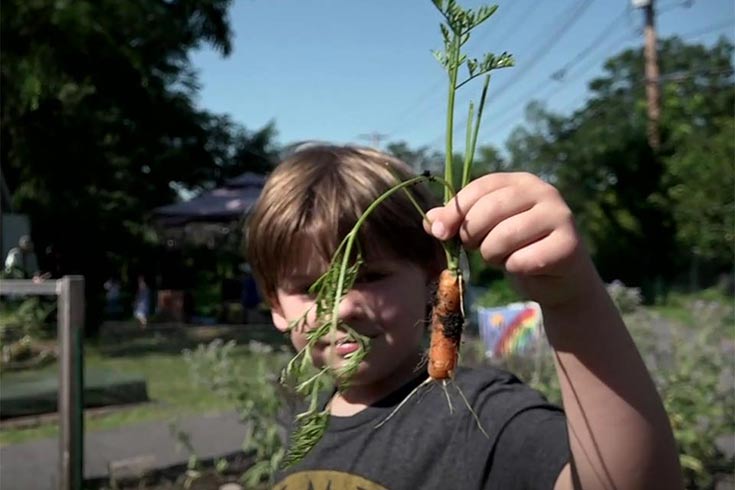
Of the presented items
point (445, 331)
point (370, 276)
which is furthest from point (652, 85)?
point (445, 331)

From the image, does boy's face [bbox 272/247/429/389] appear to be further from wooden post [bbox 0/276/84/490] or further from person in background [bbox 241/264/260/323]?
person in background [bbox 241/264/260/323]

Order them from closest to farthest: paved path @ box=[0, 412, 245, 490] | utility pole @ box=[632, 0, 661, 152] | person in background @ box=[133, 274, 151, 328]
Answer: paved path @ box=[0, 412, 245, 490] → person in background @ box=[133, 274, 151, 328] → utility pole @ box=[632, 0, 661, 152]

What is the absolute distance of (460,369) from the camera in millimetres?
1733

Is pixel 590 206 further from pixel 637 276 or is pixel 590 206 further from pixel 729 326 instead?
pixel 729 326

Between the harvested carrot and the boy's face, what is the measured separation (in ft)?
0.83

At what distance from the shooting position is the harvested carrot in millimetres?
1196

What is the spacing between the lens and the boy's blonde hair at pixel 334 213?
1683 mm

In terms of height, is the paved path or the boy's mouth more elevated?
the boy's mouth

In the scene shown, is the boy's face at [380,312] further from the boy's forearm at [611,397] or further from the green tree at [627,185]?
the green tree at [627,185]

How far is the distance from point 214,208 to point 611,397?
17.3 meters

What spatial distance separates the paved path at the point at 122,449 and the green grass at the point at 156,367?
0.24 meters

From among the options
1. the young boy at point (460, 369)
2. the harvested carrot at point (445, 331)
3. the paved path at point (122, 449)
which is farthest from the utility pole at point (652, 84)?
the harvested carrot at point (445, 331)

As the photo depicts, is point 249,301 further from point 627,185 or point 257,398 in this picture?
point 627,185

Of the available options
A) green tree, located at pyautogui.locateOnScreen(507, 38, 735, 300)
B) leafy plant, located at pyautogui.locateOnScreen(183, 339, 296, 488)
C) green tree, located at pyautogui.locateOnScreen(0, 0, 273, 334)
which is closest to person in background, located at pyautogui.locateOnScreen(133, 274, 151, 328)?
green tree, located at pyautogui.locateOnScreen(0, 0, 273, 334)
